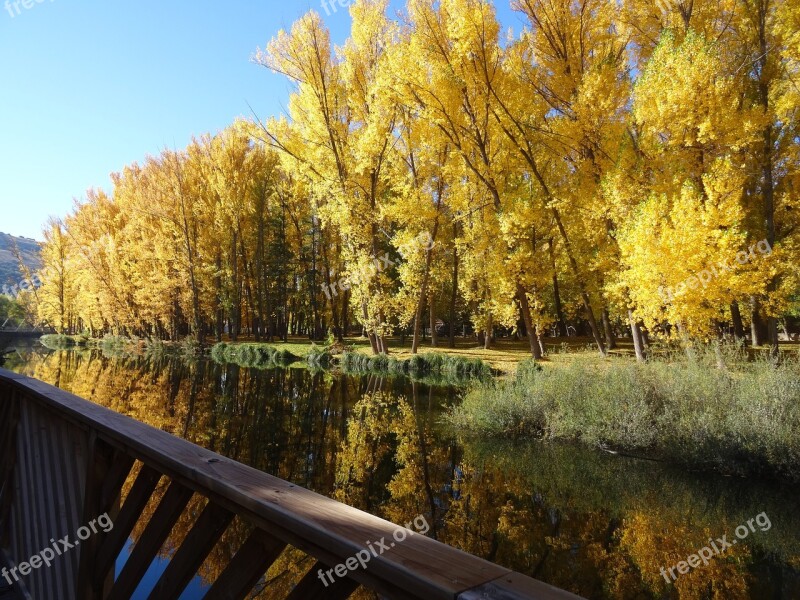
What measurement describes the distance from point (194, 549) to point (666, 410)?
828 centimetres

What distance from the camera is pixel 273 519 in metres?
1.15

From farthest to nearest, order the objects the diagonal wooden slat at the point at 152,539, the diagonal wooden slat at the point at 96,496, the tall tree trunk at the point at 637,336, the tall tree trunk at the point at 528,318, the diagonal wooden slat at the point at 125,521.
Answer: the tall tree trunk at the point at 528,318 < the tall tree trunk at the point at 637,336 < the diagonal wooden slat at the point at 96,496 < the diagonal wooden slat at the point at 125,521 < the diagonal wooden slat at the point at 152,539

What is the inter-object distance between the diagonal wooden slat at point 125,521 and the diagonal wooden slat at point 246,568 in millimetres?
558

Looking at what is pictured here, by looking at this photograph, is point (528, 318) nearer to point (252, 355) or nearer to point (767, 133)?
point (767, 133)

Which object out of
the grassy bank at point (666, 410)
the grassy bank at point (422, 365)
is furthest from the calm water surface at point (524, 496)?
the grassy bank at point (422, 365)

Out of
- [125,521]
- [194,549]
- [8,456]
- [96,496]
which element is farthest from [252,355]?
[194,549]

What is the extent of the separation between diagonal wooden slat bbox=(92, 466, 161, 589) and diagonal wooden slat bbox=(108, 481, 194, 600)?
0.22 ft

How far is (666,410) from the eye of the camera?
318 inches

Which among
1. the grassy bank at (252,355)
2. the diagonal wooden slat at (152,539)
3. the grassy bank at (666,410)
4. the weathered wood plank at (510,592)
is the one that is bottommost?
the grassy bank at (666,410)

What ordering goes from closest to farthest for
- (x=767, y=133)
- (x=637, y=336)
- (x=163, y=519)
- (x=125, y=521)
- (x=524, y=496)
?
(x=163, y=519), (x=125, y=521), (x=524, y=496), (x=637, y=336), (x=767, y=133)

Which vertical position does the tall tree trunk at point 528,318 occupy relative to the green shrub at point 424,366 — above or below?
above

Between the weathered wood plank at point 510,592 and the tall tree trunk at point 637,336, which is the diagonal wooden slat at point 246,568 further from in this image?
the tall tree trunk at point 637,336

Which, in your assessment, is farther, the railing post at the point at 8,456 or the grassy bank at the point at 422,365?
the grassy bank at the point at 422,365

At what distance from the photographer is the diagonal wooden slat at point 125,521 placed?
176cm
